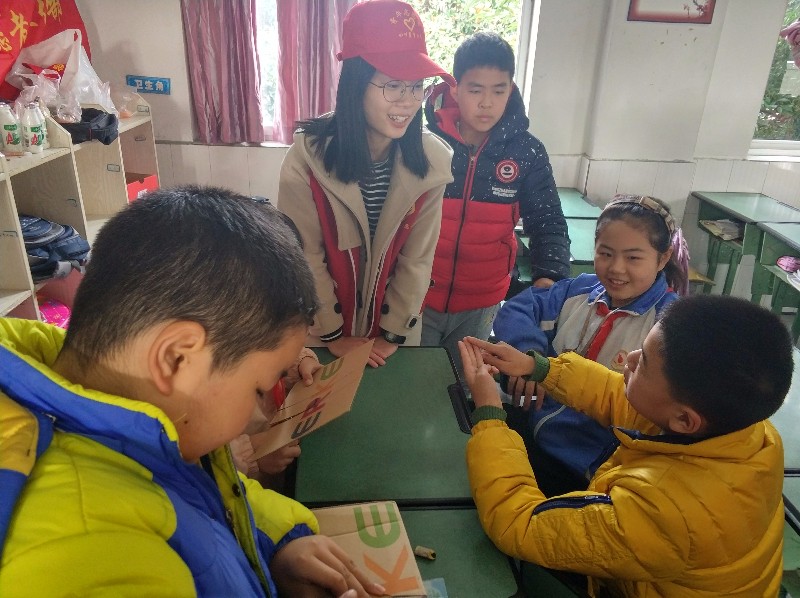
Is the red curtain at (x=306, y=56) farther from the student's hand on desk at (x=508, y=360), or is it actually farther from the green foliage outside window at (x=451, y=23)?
the student's hand on desk at (x=508, y=360)

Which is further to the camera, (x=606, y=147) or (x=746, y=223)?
(x=606, y=147)

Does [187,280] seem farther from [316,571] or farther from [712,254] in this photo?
[712,254]

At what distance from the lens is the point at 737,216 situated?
11.4 feet

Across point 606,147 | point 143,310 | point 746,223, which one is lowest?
point 746,223

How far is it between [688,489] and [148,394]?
2.53ft

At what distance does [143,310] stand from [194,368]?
0.24 ft

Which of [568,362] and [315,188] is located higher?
[315,188]

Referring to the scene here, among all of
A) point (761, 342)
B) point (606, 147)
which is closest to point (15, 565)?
point (761, 342)

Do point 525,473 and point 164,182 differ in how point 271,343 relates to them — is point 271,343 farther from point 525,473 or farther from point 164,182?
point 164,182

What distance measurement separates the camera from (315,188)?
149 cm

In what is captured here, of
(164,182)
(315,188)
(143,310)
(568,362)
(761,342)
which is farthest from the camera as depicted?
(164,182)

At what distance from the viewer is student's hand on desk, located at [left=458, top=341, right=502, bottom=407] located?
1.16m

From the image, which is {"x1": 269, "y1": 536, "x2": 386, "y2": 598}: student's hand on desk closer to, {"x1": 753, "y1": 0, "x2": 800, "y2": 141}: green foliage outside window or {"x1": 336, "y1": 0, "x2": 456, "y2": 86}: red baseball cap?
{"x1": 336, "y1": 0, "x2": 456, "y2": 86}: red baseball cap

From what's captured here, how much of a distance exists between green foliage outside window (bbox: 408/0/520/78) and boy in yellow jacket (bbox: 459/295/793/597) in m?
3.08
